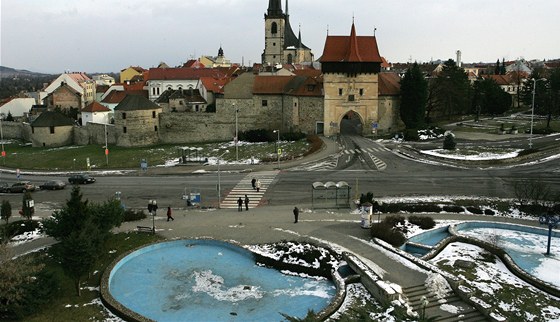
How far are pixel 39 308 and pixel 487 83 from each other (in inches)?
3035

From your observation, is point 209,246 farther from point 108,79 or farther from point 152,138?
point 108,79

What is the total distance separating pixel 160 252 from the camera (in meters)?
26.1

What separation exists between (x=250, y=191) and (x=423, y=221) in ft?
45.7

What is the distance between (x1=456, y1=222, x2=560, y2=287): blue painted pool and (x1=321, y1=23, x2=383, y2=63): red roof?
33028 millimetres

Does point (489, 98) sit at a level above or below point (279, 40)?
below

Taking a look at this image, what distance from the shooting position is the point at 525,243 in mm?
26625

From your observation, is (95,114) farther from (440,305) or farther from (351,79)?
Result: (440,305)

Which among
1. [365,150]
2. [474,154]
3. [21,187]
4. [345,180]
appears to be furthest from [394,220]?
[21,187]

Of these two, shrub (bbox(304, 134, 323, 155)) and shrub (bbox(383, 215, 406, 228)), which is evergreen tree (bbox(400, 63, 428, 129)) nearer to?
shrub (bbox(304, 134, 323, 155))

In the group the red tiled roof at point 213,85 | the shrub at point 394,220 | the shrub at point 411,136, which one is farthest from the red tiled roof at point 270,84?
the shrub at point 394,220

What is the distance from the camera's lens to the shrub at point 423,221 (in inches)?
1136

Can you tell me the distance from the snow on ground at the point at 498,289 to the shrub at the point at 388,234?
219 centimetres

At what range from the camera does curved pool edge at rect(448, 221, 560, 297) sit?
822 inches

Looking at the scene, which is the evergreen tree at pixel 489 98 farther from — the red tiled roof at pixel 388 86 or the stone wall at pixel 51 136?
the stone wall at pixel 51 136
